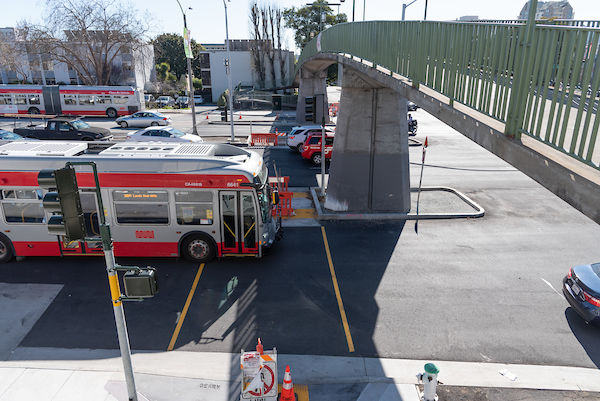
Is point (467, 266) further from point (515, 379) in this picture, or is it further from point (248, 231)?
point (248, 231)

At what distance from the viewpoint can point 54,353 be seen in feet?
24.7

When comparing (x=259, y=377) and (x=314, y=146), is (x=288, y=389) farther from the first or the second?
(x=314, y=146)

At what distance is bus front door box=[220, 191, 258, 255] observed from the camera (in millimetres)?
10570

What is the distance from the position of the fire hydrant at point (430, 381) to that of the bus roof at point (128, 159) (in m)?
6.27

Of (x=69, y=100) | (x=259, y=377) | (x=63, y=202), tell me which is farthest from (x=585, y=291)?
(x=69, y=100)

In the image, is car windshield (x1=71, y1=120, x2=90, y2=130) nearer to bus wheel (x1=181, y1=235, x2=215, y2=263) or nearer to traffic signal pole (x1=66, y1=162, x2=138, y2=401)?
bus wheel (x1=181, y1=235, x2=215, y2=263)

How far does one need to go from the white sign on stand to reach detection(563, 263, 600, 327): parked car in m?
6.46

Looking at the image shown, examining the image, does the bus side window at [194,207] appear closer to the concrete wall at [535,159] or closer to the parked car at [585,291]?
the concrete wall at [535,159]

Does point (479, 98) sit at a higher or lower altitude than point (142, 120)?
higher

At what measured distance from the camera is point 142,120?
112ft

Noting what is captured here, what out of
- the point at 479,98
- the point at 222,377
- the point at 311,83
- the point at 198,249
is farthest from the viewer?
the point at 311,83

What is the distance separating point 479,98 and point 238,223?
6637mm

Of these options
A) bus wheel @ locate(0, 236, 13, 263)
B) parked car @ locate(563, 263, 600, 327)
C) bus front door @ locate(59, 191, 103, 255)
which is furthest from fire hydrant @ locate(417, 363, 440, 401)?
bus wheel @ locate(0, 236, 13, 263)

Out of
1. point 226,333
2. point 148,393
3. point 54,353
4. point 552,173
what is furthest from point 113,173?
point 552,173
